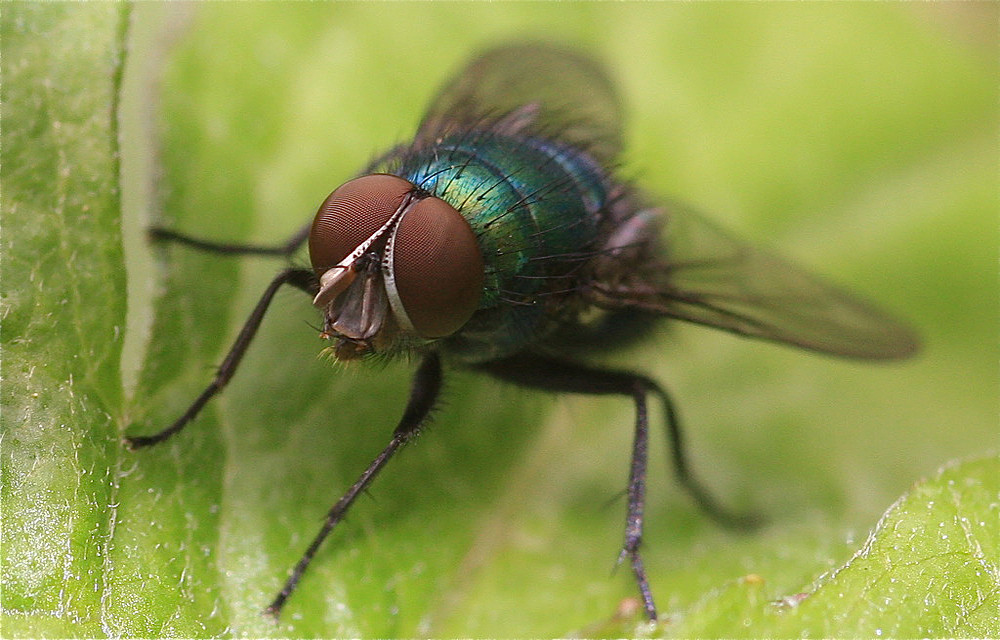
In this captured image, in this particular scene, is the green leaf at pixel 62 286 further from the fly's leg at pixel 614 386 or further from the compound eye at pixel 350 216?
the fly's leg at pixel 614 386

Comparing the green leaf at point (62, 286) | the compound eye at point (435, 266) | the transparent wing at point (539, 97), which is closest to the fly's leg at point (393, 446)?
the compound eye at point (435, 266)

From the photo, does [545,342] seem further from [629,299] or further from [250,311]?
[250,311]

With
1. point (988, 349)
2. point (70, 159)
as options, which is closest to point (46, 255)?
point (70, 159)

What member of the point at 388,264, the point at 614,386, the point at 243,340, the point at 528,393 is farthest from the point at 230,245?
the point at 614,386

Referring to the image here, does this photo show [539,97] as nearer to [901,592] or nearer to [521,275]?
[521,275]

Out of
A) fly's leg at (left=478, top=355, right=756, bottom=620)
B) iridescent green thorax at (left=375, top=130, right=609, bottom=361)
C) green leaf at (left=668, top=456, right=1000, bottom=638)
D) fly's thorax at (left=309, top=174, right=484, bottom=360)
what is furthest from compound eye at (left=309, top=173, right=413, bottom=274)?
green leaf at (left=668, top=456, right=1000, bottom=638)
